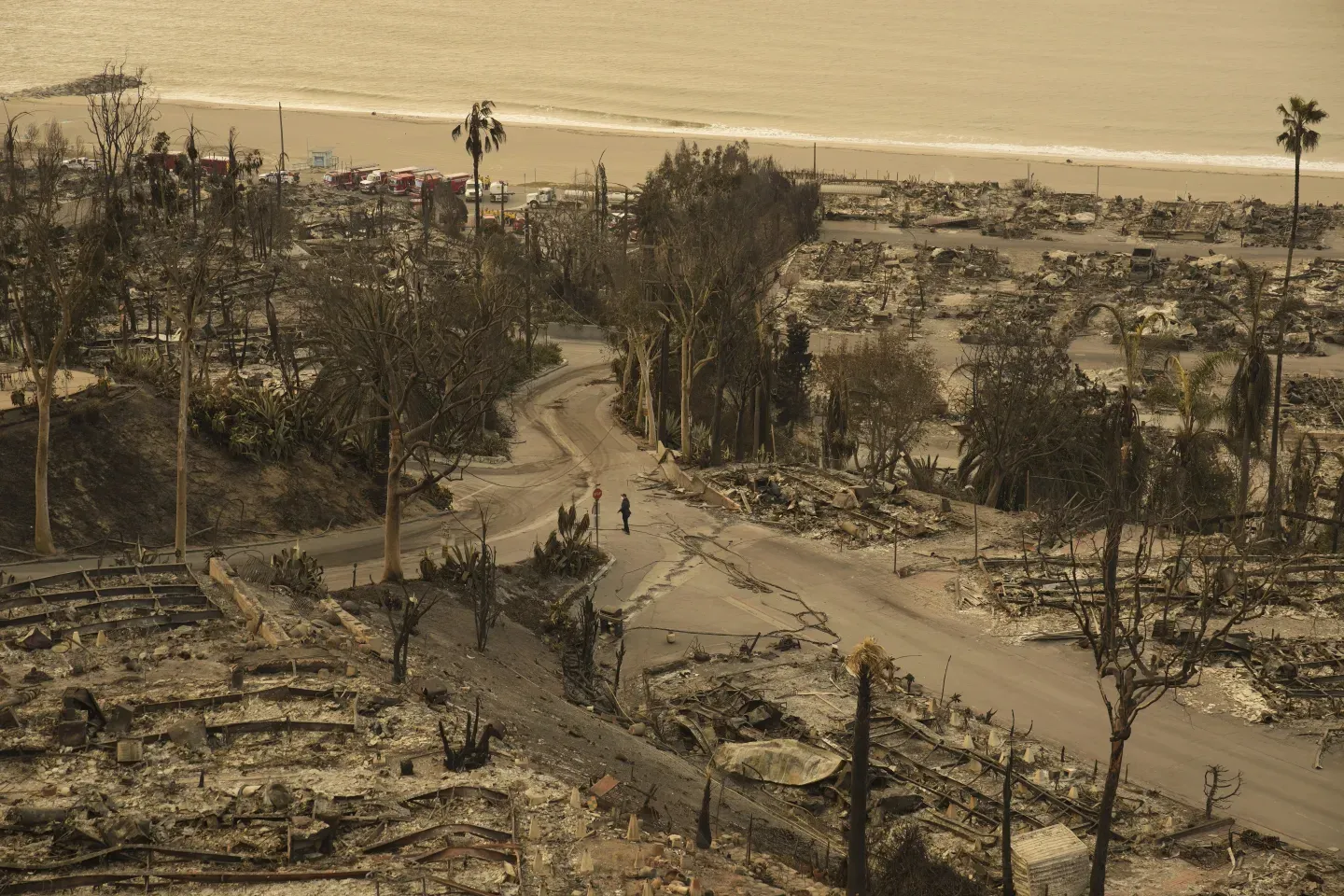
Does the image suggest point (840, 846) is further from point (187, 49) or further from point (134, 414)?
point (187, 49)

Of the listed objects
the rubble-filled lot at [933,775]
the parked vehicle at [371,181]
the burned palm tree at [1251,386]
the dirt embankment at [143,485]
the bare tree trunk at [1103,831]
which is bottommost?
the rubble-filled lot at [933,775]

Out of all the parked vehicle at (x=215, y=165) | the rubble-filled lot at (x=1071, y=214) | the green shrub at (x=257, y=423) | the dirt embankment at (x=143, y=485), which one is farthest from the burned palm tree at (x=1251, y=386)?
the parked vehicle at (x=215, y=165)

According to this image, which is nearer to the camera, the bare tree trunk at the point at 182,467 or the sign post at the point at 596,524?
the bare tree trunk at the point at 182,467

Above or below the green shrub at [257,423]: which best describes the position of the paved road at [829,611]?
below

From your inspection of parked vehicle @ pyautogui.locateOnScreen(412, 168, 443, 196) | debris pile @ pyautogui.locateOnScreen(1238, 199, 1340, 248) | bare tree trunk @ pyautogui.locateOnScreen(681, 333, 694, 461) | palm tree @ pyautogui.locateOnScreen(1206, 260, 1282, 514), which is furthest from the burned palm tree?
parked vehicle @ pyautogui.locateOnScreen(412, 168, 443, 196)

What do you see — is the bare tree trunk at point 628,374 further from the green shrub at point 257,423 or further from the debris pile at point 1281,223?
the debris pile at point 1281,223

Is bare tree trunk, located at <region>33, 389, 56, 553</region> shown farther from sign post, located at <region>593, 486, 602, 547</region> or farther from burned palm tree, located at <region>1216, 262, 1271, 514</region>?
burned palm tree, located at <region>1216, 262, 1271, 514</region>

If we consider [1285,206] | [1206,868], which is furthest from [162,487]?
[1285,206]

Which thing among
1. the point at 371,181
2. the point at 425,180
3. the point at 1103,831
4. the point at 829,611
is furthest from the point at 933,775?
the point at 371,181

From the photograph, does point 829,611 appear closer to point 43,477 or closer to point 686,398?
point 686,398
